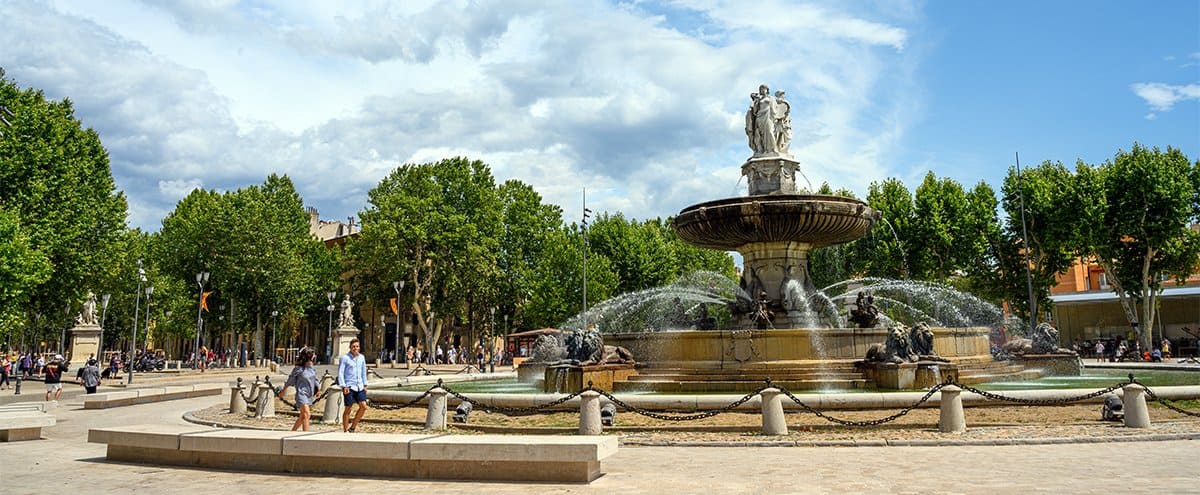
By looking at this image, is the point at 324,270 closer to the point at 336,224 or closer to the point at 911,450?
the point at 336,224

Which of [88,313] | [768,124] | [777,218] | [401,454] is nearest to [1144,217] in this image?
[768,124]

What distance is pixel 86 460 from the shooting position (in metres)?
8.46

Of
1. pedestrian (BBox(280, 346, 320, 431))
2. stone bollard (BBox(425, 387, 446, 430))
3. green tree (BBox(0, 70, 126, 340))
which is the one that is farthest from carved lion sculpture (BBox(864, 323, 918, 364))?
green tree (BBox(0, 70, 126, 340))

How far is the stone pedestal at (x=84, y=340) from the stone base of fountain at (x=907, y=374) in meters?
37.4

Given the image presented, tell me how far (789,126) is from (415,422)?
11.9m

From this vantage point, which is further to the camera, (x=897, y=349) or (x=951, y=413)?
(x=897, y=349)

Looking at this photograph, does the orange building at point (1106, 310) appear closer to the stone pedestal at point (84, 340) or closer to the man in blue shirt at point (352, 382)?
the man in blue shirt at point (352, 382)

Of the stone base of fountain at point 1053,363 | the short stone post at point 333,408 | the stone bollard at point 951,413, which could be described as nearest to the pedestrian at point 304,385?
the short stone post at point 333,408

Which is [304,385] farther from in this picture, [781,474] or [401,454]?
[781,474]

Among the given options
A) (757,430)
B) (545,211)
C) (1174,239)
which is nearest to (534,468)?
(757,430)

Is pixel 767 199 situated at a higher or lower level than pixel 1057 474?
higher

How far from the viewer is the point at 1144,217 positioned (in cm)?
3462

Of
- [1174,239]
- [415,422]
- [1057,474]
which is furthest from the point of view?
[1174,239]

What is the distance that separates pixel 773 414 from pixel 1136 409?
454 centimetres
